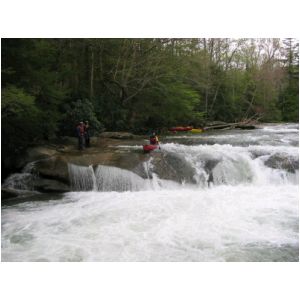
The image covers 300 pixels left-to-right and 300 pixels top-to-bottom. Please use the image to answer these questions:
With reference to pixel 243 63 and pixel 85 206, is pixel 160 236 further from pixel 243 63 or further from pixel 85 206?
pixel 243 63

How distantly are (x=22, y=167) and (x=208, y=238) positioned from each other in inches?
167

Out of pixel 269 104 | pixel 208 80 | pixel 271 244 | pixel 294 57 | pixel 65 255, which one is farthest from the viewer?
pixel 269 104

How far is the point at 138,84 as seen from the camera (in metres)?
11.4

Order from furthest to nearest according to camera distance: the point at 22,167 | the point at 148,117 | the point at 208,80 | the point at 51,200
Answer: the point at 208,80, the point at 148,117, the point at 22,167, the point at 51,200

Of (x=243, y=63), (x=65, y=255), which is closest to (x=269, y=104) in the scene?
(x=243, y=63)

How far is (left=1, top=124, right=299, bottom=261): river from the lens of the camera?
4.20 meters

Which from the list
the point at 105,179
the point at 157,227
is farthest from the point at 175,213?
the point at 105,179

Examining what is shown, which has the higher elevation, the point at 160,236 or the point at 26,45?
the point at 26,45

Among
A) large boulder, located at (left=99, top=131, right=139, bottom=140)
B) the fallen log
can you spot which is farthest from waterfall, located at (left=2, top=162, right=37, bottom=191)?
the fallen log

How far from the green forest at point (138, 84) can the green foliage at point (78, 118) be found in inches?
A: 1.0

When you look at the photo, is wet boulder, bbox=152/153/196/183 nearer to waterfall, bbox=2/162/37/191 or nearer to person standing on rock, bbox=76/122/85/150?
person standing on rock, bbox=76/122/85/150

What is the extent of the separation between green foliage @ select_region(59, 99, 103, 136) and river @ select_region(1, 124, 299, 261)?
5.38 feet

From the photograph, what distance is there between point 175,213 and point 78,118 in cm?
481

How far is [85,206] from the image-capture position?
19.1 ft
